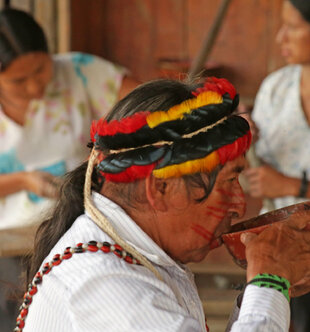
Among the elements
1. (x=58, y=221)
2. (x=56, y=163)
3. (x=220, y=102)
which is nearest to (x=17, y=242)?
(x=56, y=163)

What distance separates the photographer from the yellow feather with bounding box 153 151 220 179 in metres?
1.46

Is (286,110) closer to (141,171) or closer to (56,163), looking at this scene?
(56,163)

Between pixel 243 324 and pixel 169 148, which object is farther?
pixel 169 148

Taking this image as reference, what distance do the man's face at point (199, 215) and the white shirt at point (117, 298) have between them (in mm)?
68

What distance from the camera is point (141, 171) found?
148cm

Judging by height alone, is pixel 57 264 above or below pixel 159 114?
below

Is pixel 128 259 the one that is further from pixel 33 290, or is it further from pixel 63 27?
pixel 63 27

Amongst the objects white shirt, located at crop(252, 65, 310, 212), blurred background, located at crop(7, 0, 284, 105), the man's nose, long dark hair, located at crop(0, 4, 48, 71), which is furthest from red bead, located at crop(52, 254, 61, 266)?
blurred background, located at crop(7, 0, 284, 105)

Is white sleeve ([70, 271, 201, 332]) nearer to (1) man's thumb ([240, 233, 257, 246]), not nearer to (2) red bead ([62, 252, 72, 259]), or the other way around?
(2) red bead ([62, 252, 72, 259])

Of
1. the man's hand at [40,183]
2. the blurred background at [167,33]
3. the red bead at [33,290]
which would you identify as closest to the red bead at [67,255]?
the red bead at [33,290]

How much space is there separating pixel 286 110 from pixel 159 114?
159 centimetres

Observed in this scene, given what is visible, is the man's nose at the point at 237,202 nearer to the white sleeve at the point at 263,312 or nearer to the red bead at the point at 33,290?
the white sleeve at the point at 263,312

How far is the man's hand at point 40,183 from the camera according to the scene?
118 inches

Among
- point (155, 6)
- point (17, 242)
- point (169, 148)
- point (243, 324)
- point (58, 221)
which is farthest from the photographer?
point (155, 6)
